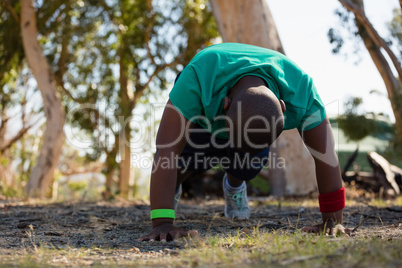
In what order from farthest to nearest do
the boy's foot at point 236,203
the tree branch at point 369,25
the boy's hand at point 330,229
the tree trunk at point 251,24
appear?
the tree trunk at point 251,24, the tree branch at point 369,25, the boy's foot at point 236,203, the boy's hand at point 330,229

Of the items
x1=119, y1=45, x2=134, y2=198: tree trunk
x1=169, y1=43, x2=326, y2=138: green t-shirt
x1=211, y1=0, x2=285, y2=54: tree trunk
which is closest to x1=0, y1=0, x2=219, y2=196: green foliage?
x1=119, y1=45, x2=134, y2=198: tree trunk

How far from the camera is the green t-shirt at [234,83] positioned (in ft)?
8.05

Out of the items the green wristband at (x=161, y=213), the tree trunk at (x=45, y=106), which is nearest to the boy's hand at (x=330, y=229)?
the green wristband at (x=161, y=213)

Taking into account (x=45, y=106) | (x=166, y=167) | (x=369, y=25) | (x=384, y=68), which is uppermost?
(x=369, y=25)

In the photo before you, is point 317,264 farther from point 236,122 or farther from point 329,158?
point 329,158

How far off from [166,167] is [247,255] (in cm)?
78

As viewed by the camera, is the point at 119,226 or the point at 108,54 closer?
the point at 119,226

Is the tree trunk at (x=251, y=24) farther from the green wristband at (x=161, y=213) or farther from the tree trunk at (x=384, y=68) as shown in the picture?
the green wristband at (x=161, y=213)

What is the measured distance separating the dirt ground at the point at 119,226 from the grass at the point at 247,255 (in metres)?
0.04

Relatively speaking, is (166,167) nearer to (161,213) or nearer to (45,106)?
(161,213)

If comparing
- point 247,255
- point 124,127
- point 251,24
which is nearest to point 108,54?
point 124,127

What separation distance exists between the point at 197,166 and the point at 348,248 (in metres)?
1.71

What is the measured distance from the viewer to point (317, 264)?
1635mm

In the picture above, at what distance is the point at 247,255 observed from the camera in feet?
6.32
